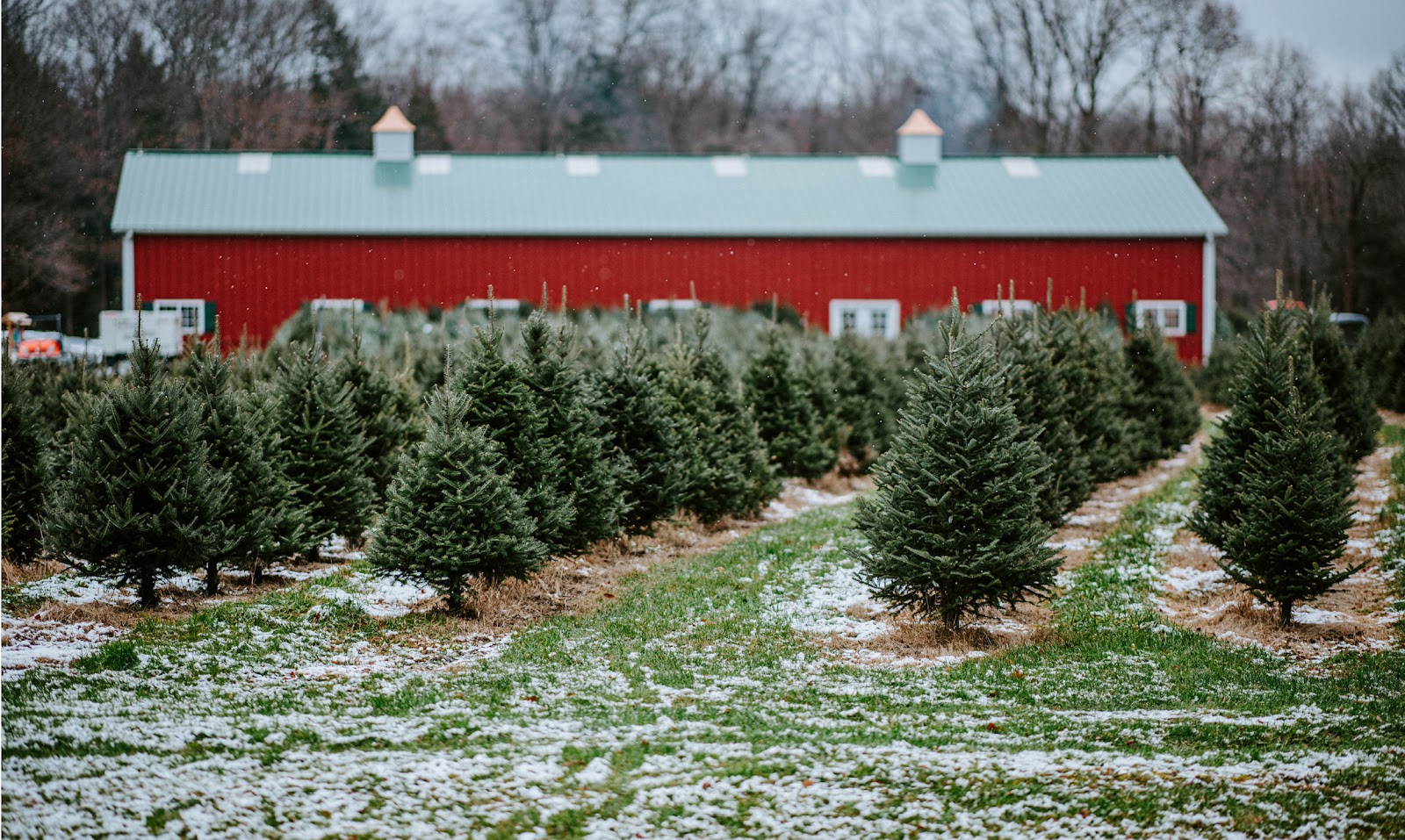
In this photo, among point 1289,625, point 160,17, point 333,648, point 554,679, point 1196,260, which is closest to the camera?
point 554,679

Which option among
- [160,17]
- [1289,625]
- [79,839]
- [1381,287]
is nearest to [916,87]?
[1381,287]

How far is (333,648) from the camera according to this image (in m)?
11.1

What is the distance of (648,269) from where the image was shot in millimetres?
36625

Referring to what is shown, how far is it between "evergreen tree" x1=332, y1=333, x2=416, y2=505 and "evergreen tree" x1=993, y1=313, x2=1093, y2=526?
7.71m

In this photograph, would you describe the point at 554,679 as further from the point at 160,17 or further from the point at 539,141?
the point at 539,141

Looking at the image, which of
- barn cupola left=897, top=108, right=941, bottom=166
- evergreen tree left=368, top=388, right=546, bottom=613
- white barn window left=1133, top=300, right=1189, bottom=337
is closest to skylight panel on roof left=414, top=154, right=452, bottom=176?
barn cupola left=897, top=108, right=941, bottom=166

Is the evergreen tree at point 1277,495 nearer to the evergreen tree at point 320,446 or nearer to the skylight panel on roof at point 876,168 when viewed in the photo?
the evergreen tree at point 320,446

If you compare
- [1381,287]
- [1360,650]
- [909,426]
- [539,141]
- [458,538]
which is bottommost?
[1360,650]

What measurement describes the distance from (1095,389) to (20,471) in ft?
47.3

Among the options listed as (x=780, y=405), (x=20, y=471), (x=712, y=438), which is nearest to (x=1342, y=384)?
(x=780, y=405)

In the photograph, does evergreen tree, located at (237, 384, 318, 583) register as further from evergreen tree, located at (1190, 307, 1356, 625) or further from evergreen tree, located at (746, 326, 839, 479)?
evergreen tree, located at (1190, 307, 1356, 625)

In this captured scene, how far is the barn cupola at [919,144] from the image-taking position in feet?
131

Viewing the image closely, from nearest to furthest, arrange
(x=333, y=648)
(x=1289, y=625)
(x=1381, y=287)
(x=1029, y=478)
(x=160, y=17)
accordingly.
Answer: (x=333, y=648) → (x=1029, y=478) → (x=1289, y=625) → (x=160, y=17) → (x=1381, y=287)

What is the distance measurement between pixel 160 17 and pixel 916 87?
34.6 meters
